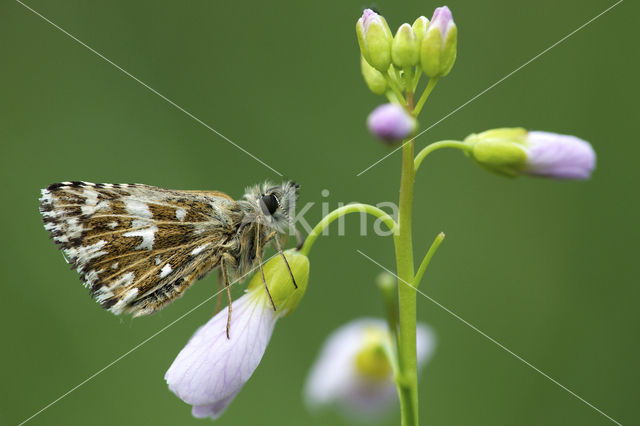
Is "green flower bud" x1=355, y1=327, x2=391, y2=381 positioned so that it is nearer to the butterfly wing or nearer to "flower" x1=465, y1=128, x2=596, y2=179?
the butterfly wing

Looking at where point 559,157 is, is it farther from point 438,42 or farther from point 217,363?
point 217,363

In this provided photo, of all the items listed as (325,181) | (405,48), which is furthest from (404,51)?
(325,181)

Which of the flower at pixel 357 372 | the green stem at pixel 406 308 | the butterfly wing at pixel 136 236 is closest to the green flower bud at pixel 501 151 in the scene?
the green stem at pixel 406 308

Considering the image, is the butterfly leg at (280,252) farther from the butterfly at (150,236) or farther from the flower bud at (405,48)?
the flower bud at (405,48)

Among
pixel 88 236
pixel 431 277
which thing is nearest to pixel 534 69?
pixel 431 277

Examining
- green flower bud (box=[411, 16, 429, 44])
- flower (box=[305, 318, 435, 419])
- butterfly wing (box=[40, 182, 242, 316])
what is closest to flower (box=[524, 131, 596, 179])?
green flower bud (box=[411, 16, 429, 44])

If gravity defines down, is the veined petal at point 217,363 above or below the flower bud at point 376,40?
below

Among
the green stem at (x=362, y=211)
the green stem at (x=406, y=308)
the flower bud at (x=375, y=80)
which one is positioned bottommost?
the green stem at (x=406, y=308)
